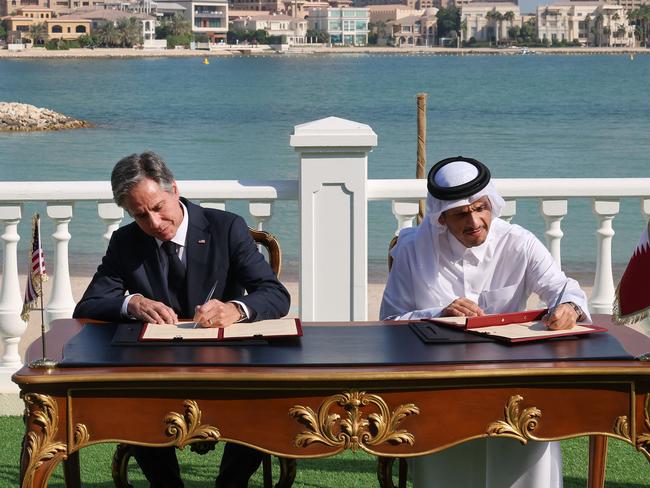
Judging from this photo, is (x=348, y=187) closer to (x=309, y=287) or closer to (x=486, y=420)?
(x=309, y=287)

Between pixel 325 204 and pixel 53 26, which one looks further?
pixel 53 26

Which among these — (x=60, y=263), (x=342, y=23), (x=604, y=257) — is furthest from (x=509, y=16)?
(x=60, y=263)

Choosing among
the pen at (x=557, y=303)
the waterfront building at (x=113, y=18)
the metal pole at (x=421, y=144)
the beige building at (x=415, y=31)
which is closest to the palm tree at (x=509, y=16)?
the beige building at (x=415, y=31)

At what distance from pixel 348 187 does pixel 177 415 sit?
7.31ft

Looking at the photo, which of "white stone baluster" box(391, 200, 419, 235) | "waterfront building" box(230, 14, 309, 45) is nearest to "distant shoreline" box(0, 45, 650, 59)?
"waterfront building" box(230, 14, 309, 45)

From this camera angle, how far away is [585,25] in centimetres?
16488

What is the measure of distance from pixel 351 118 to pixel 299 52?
10725 centimetres

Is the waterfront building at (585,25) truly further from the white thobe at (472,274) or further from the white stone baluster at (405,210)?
the white thobe at (472,274)

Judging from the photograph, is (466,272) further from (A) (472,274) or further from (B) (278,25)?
(B) (278,25)

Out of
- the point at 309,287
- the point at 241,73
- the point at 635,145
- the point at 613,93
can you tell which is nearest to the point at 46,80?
the point at 241,73

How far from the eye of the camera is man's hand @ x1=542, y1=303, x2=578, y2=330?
3461mm

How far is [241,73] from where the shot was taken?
4129 inches

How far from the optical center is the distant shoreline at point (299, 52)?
134250 mm

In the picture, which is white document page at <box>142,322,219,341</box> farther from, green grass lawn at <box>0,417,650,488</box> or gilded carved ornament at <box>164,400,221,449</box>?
green grass lawn at <box>0,417,650,488</box>
